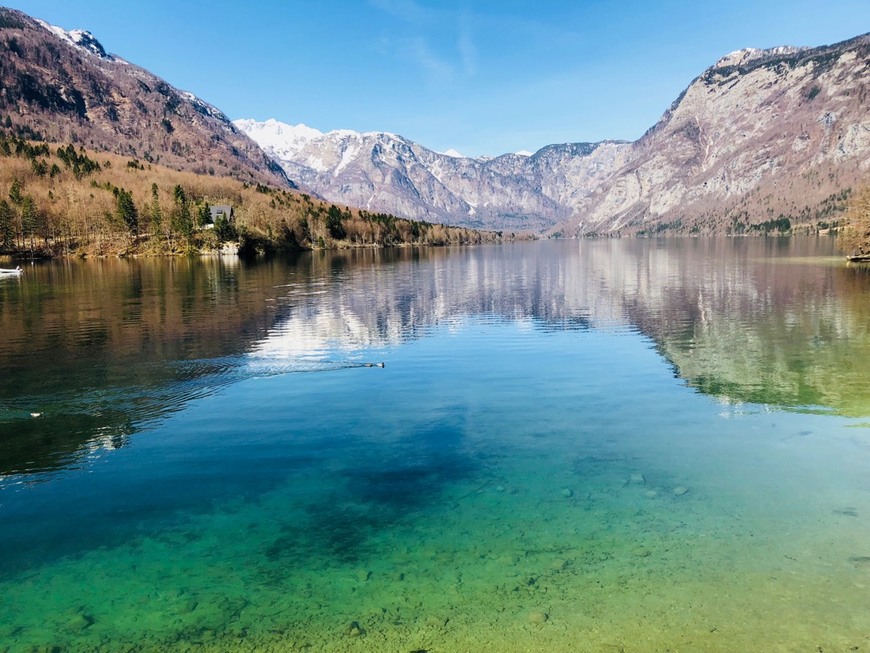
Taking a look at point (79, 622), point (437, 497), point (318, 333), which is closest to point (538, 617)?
point (437, 497)

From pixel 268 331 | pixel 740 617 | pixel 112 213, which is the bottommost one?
pixel 740 617

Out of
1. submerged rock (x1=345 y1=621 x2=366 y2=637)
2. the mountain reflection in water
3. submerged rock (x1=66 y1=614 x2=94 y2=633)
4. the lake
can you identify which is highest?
the mountain reflection in water

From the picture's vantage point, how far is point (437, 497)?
1569 cm

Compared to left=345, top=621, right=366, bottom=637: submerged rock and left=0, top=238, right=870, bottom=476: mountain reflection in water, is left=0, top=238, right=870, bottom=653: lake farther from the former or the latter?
left=0, top=238, right=870, bottom=476: mountain reflection in water

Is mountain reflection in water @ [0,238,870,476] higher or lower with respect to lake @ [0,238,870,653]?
higher

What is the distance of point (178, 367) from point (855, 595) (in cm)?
3176

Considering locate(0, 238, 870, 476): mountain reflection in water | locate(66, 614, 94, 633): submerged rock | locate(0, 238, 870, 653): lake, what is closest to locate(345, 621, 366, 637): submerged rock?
locate(0, 238, 870, 653): lake

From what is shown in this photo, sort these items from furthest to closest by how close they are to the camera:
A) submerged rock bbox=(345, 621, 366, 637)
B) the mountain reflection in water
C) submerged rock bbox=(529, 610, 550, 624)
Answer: the mountain reflection in water
submerged rock bbox=(529, 610, 550, 624)
submerged rock bbox=(345, 621, 366, 637)

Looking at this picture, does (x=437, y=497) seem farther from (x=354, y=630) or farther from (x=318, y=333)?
(x=318, y=333)

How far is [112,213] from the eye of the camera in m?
195

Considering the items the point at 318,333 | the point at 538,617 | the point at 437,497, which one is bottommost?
the point at 538,617

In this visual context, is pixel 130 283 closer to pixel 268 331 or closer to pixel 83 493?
pixel 268 331

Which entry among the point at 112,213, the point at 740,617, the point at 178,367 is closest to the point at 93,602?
the point at 740,617

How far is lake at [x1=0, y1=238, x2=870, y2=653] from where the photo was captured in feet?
34.7
